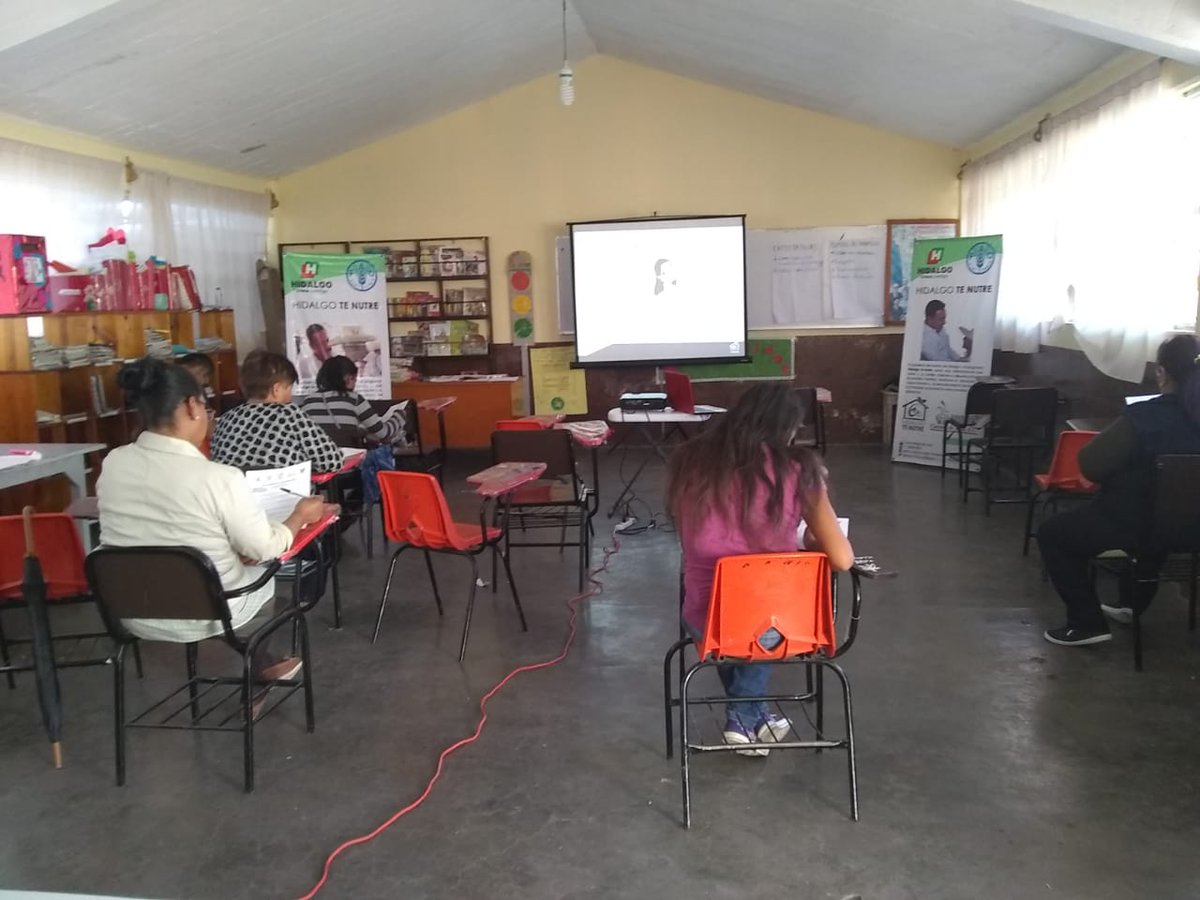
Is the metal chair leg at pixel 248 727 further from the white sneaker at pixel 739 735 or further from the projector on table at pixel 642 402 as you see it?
the projector on table at pixel 642 402

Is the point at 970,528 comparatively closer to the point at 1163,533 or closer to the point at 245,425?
the point at 1163,533

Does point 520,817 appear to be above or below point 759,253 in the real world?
below

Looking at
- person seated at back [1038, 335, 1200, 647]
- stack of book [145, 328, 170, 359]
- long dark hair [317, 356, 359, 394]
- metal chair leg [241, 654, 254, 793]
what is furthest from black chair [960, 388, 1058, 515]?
stack of book [145, 328, 170, 359]

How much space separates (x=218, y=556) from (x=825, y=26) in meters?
4.86

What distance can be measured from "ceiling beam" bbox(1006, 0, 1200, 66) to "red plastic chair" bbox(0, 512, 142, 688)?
14.3 feet

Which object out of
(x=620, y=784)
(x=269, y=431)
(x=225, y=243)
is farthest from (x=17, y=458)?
(x=225, y=243)

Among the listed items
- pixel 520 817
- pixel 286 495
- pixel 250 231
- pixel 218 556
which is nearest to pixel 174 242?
pixel 250 231

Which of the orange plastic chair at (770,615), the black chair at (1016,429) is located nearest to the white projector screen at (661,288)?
the black chair at (1016,429)

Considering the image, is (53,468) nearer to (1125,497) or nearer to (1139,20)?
(1125,497)

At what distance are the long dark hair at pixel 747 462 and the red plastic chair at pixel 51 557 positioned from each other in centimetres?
202

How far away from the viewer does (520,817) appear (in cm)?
247

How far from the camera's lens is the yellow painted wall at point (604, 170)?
806cm

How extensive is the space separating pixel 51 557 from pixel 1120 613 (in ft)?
13.4

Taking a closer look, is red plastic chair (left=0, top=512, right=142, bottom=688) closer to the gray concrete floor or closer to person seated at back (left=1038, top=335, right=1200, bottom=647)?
the gray concrete floor
